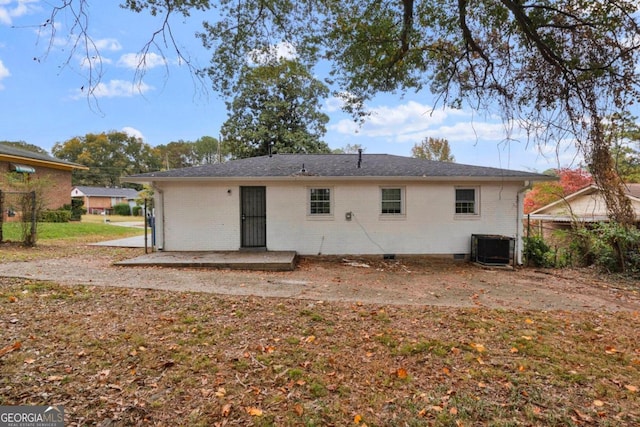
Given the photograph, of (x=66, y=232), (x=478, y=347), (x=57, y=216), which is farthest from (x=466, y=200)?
(x=57, y=216)

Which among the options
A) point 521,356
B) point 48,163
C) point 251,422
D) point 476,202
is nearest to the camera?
point 251,422

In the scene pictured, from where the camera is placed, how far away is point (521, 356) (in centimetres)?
326

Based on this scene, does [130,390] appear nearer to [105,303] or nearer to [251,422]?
[251,422]

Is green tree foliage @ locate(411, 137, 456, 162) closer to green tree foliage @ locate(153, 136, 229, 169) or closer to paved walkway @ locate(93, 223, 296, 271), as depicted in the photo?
paved walkway @ locate(93, 223, 296, 271)

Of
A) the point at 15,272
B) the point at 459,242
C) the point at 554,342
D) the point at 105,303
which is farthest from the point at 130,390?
the point at 459,242

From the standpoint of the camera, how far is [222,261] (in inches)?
308

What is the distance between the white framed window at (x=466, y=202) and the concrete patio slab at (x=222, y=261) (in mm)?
5285

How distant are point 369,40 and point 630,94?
3930 millimetres

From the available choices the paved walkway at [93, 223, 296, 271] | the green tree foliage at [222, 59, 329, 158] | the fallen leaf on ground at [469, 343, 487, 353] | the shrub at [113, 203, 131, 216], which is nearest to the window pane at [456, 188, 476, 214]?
the paved walkway at [93, 223, 296, 271]

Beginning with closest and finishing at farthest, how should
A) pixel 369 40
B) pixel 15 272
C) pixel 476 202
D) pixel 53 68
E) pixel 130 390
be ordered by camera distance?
1. pixel 130 390
2. pixel 53 68
3. pixel 369 40
4. pixel 15 272
5. pixel 476 202

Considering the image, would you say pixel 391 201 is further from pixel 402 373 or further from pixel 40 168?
pixel 40 168

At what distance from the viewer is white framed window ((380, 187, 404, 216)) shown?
949cm

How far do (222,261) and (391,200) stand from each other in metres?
5.21

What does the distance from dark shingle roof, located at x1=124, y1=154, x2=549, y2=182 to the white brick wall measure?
0.37 metres
